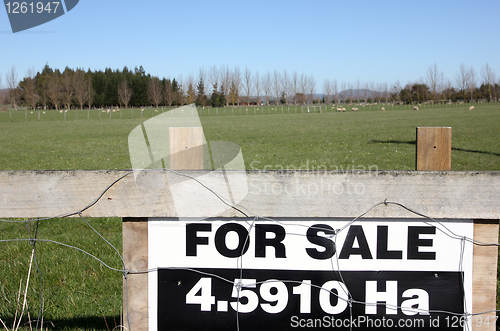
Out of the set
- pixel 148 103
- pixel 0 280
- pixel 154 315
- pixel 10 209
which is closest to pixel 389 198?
pixel 154 315

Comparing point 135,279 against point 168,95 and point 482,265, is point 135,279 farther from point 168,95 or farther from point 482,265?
point 168,95

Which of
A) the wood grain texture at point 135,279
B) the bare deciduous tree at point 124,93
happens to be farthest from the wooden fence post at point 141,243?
the bare deciduous tree at point 124,93

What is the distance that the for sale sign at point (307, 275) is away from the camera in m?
1.85

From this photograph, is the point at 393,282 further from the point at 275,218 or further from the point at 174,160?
the point at 174,160

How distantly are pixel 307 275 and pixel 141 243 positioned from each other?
0.80 meters

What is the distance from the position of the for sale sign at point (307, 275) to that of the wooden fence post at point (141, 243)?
0.14 feet

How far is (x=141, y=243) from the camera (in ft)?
6.17

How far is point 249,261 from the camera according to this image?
74.0 inches

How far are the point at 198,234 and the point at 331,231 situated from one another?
→ 2.04ft

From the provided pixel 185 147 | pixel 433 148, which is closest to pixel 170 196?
pixel 185 147

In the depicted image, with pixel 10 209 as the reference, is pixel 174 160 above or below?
above

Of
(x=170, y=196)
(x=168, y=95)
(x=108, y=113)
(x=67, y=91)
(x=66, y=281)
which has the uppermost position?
(x=67, y=91)

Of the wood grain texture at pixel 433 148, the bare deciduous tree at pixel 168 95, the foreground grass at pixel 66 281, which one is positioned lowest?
the foreground grass at pixel 66 281

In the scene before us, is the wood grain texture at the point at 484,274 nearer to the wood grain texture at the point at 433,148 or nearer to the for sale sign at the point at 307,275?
the for sale sign at the point at 307,275
